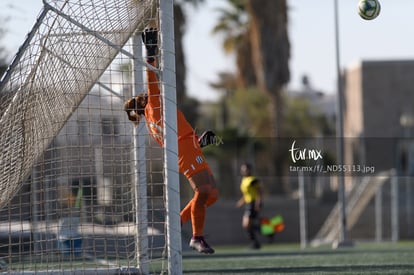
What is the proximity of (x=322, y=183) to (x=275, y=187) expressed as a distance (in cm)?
413

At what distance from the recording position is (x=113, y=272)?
33.8 feet

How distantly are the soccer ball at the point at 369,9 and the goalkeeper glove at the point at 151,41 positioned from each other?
417cm

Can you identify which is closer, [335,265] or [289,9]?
[335,265]

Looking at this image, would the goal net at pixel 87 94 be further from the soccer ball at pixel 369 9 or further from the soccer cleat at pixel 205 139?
the soccer ball at pixel 369 9

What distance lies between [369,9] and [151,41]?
4593mm

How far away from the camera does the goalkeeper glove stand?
30.6 feet

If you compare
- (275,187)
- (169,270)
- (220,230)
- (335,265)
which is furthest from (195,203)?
(275,187)

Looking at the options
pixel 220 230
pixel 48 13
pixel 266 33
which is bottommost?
pixel 220 230

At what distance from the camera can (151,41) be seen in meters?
9.37

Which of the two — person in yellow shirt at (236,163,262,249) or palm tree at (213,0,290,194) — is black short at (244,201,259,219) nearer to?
person in yellow shirt at (236,163,262,249)

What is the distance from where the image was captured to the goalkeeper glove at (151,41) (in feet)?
30.6

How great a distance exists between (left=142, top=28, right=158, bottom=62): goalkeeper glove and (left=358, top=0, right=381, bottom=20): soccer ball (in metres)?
4.17

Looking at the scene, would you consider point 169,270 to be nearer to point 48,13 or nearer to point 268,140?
point 48,13

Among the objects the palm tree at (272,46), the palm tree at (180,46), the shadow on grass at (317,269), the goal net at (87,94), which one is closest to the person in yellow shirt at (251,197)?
the palm tree at (180,46)
